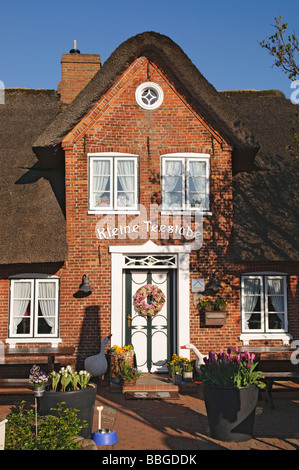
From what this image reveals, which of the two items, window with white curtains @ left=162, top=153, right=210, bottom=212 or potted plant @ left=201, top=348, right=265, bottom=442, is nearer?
potted plant @ left=201, top=348, right=265, bottom=442

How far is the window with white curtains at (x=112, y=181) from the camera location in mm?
11938

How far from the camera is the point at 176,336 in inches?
464

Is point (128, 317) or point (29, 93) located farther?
point (29, 93)

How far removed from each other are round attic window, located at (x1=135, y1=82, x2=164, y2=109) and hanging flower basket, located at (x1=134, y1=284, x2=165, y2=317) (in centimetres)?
457

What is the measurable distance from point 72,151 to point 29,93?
5.09m

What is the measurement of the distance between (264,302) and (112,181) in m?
4.79

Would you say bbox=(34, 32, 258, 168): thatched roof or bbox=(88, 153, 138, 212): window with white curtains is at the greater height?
bbox=(34, 32, 258, 168): thatched roof

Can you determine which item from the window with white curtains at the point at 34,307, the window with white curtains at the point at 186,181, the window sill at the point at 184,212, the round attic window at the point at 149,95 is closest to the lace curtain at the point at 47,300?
the window with white curtains at the point at 34,307

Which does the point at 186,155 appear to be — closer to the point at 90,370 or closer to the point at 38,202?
the point at 38,202

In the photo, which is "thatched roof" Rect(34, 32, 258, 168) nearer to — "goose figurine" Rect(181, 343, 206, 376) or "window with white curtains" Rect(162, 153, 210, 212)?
"window with white curtains" Rect(162, 153, 210, 212)

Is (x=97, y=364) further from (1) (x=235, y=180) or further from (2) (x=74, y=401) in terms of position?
(1) (x=235, y=180)

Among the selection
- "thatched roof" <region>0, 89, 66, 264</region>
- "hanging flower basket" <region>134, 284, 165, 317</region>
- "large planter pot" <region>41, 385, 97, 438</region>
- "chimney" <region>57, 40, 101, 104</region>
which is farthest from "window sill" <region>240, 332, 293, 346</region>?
"chimney" <region>57, 40, 101, 104</region>

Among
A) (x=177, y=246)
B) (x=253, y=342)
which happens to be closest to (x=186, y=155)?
(x=177, y=246)

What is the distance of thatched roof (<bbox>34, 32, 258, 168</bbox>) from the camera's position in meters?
11.8
